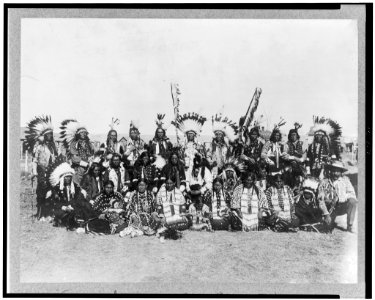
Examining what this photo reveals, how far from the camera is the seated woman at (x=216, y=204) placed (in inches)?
144

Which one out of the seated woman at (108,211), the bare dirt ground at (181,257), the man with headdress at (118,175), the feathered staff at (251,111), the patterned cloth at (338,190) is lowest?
the bare dirt ground at (181,257)

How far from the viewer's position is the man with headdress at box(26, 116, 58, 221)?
3.64m

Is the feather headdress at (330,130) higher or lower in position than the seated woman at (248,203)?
higher

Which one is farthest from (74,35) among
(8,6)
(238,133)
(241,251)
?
(241,251)

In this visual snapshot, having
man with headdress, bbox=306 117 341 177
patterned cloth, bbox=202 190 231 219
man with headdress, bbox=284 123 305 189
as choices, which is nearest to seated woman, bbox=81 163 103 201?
patterned cloth, bbox=202 190 231 219

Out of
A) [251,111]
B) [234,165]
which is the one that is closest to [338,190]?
[234,165]

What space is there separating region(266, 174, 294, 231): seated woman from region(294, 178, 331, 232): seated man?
0.27 ft

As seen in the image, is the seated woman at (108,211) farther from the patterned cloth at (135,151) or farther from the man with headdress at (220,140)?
the man with headdress at (220,140)

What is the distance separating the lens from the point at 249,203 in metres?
3.66

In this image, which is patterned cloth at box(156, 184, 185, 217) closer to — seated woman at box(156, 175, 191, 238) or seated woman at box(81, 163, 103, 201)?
seated woman at box(156, 175, 191, 238)

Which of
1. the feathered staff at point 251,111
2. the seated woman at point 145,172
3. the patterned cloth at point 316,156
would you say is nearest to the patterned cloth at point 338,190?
Result: the patterned cloth at point 316,156

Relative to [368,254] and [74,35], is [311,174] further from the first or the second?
[74,35]

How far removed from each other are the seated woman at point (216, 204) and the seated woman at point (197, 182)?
5cm

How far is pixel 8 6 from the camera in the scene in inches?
144
